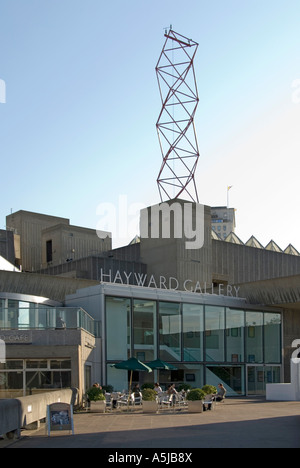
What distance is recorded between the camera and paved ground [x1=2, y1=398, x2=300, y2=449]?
15859mm

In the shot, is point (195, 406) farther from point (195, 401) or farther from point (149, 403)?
point (149, 403)

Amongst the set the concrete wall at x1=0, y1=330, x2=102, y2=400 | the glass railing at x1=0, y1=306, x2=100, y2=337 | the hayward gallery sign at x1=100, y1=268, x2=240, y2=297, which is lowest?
the concrete wall at x1=0, y1=330, x2=102, y2=400

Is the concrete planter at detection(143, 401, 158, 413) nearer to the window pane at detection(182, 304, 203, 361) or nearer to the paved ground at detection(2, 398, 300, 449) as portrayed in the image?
the paved ground at detection(2, 398, 300, 449)

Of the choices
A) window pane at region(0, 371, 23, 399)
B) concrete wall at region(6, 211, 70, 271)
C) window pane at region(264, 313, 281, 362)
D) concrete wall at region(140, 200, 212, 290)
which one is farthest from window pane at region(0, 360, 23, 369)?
concrete wall at region(6, 211, 70, 271)

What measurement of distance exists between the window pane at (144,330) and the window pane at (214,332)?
4406 mm

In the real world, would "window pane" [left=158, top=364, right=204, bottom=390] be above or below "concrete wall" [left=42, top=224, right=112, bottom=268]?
below

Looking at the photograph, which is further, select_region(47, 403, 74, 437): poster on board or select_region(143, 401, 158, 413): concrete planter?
select_region(143, 401, 158, 413): concrete planter

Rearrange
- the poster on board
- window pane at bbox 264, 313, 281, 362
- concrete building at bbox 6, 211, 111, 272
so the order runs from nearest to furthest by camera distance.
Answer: the poster on board → window pane at bbox 264, 313, 281, 362 → concrete building at bbox 6, 211, 111, 272

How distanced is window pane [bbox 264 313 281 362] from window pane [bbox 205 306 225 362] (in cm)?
459

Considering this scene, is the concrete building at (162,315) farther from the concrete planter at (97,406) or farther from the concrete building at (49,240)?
the concrete building at (49,240)

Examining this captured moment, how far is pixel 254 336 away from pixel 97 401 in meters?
19.0

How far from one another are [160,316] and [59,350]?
429 inches

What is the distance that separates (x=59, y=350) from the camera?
95.9ft

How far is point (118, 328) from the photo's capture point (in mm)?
36812
